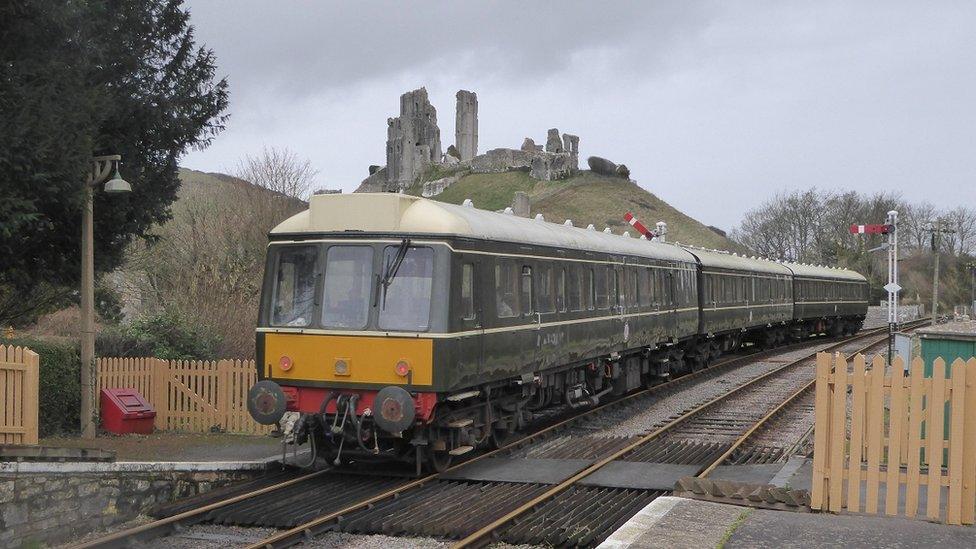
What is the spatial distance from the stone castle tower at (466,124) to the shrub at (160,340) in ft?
383

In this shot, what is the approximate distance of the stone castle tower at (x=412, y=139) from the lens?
411 feet

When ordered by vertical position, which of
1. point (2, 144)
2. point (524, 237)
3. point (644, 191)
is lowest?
point (524, 237)

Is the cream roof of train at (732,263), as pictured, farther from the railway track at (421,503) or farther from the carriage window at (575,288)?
the railway track at (421,503)

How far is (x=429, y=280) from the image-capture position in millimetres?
9969

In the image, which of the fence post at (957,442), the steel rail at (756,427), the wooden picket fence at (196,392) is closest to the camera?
the fence post at (957,442)

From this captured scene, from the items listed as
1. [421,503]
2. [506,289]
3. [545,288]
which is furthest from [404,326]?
[545,288]

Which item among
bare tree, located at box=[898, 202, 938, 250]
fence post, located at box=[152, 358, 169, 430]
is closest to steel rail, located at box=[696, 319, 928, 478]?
fence post, located at box=[152, 358, 169, 430]

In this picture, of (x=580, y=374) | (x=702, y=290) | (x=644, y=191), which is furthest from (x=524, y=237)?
(x=644, y=191)

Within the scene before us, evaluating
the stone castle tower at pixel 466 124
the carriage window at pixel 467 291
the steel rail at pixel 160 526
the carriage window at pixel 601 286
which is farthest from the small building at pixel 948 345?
the stone castle tower at pixel 466 124

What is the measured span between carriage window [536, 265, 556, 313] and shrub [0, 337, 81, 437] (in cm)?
654

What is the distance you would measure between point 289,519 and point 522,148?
391 feet

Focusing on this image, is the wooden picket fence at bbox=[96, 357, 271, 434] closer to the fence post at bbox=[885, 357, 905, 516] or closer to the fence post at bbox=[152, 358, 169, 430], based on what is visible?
the fence post at bbox=[152, 358, 169, 430]

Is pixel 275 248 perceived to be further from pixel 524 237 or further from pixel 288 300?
pixel 524 237

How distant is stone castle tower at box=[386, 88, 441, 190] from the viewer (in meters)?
125
